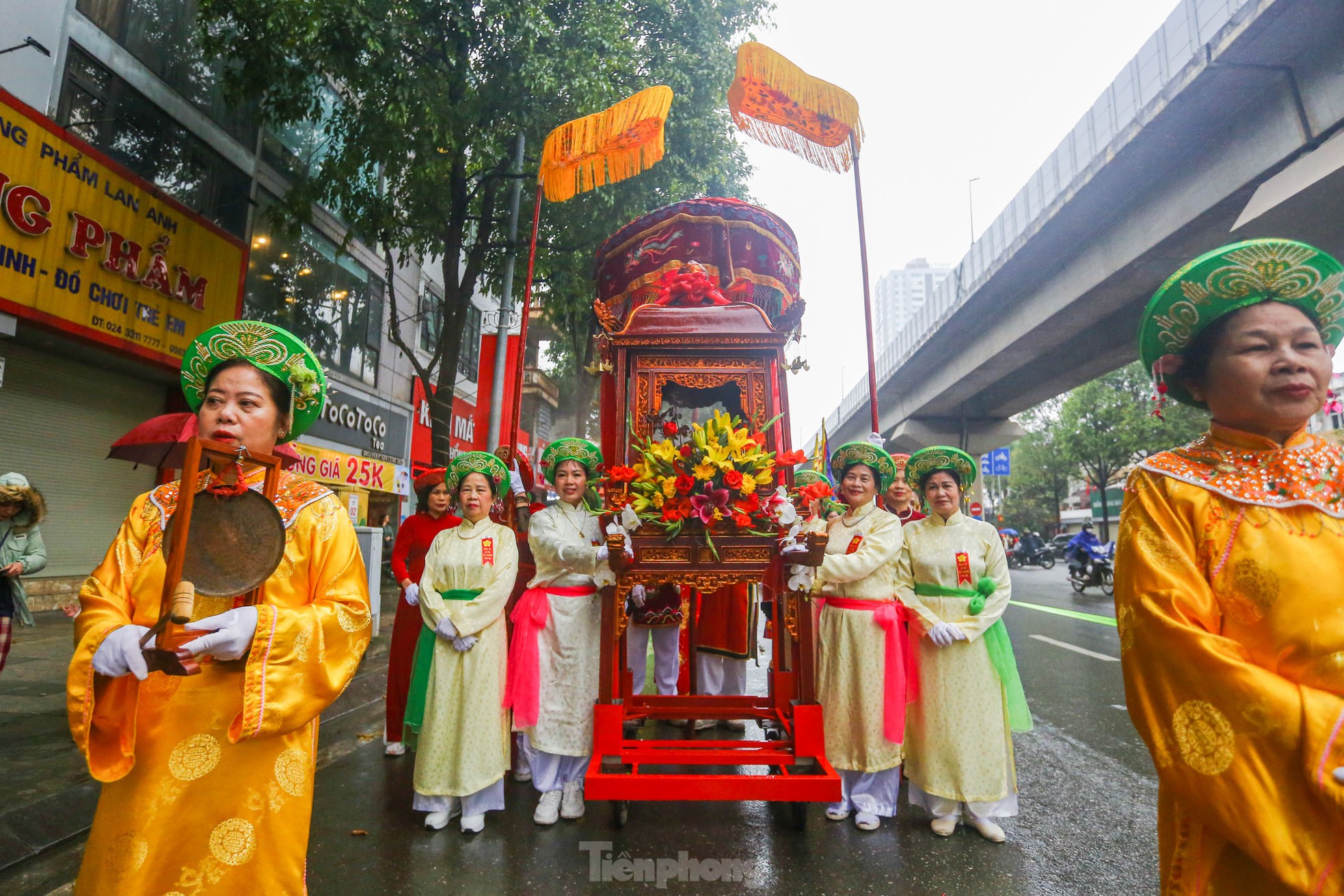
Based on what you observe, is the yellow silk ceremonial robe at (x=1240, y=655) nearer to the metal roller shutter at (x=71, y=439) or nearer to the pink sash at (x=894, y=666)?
the pink sash at (x=894, y=666)

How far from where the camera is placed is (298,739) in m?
1.78

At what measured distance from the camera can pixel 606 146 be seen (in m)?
5.34

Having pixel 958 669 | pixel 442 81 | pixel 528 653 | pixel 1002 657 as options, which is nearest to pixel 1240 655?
pixel 958 669

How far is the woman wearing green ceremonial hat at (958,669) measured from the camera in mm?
3385

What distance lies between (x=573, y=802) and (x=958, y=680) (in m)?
2.19

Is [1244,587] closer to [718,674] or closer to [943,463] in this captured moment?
[943,463]

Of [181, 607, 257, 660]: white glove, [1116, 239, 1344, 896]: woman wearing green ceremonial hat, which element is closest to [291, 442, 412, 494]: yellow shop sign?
[181, 607, 257, 660]: white glove

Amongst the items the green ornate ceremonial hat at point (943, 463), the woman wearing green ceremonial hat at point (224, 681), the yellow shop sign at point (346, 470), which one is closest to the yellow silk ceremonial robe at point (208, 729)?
the woman wearing green ceremonial hat at point (224, 681)

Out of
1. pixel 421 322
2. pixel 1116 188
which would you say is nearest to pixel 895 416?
pixel 1116 188

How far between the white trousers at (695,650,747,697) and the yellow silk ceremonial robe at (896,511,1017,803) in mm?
1774

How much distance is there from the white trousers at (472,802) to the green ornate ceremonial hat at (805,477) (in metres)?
2.42

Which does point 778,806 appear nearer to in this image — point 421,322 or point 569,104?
point 569,104

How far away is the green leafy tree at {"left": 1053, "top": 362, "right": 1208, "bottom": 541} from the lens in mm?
25031

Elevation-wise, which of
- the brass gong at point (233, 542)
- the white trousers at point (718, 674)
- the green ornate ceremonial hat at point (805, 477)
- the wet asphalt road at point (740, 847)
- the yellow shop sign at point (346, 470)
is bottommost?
the wet asphalt road at point (740, 847)
